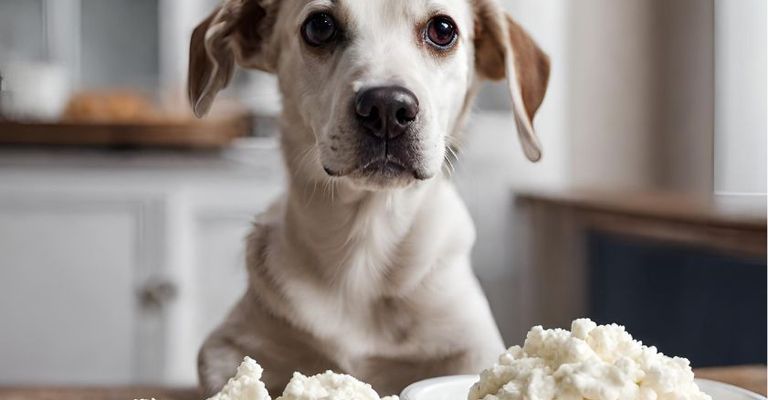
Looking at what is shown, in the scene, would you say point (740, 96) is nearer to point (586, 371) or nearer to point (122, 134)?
point (122, 134)

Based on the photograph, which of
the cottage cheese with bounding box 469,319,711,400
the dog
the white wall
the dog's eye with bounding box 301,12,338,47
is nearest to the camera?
the cottage cheese with bounding box 469,319,711,400

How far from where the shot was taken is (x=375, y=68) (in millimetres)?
941

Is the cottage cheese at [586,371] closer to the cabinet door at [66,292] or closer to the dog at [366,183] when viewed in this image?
the dog at [366,183]

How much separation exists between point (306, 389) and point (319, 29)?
633 millimetres

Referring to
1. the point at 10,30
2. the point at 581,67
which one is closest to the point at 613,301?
the point at 581,67

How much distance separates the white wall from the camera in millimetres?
2309

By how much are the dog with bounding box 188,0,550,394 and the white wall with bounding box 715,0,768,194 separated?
1.41m

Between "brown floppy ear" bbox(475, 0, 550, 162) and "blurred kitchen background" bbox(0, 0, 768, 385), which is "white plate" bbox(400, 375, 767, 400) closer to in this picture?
"brown floppy ear" bbox(475, 0, 550, 162)

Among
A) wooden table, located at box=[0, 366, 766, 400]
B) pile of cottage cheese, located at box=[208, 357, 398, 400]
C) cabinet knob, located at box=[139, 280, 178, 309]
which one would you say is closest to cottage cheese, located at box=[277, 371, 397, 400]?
pile of cottage cheese, located at box=[208, 357, 398, 400]

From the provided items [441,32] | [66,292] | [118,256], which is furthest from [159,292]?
[441,32]

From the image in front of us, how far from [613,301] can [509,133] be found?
840 millimetres

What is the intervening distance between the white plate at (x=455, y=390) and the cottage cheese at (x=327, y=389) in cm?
4

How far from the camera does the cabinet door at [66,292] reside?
2498 mm

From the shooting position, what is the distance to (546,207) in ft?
9.03
